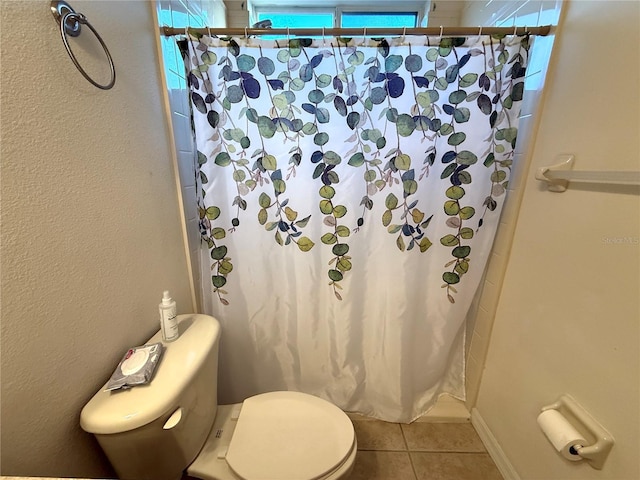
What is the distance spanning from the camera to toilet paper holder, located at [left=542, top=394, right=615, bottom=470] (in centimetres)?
77

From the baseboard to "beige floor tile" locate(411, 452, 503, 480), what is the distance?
0.09 ft

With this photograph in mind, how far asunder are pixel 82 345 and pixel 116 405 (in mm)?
167

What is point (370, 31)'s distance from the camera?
98 cm

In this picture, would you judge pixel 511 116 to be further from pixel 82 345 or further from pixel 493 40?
pixel 82 345

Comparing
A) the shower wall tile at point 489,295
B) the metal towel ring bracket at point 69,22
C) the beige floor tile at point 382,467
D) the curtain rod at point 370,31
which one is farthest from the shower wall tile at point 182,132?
the beige floor tile at point 382,467

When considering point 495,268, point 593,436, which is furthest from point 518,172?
point 593,436

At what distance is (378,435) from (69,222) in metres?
1.51

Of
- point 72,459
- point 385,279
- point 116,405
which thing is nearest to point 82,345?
point 116,405

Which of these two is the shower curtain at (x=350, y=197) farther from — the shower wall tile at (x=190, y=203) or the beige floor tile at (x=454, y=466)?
the beige floor tile at (x=454, y=466)

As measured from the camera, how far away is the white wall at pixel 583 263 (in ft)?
2.40

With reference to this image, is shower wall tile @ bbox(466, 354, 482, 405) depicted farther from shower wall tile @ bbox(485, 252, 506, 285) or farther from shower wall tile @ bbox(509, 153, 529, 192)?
shower wall tile @ bbox(509, 153, 529, 192)

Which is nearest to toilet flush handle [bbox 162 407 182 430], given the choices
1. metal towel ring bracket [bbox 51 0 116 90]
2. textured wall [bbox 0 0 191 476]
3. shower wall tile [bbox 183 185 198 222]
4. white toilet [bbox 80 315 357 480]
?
white toilet [bbox 80 315 357 480]

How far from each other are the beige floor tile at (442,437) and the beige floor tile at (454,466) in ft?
0.09

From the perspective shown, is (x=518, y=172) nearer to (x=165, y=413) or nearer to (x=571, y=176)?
(x=571, y=176)
